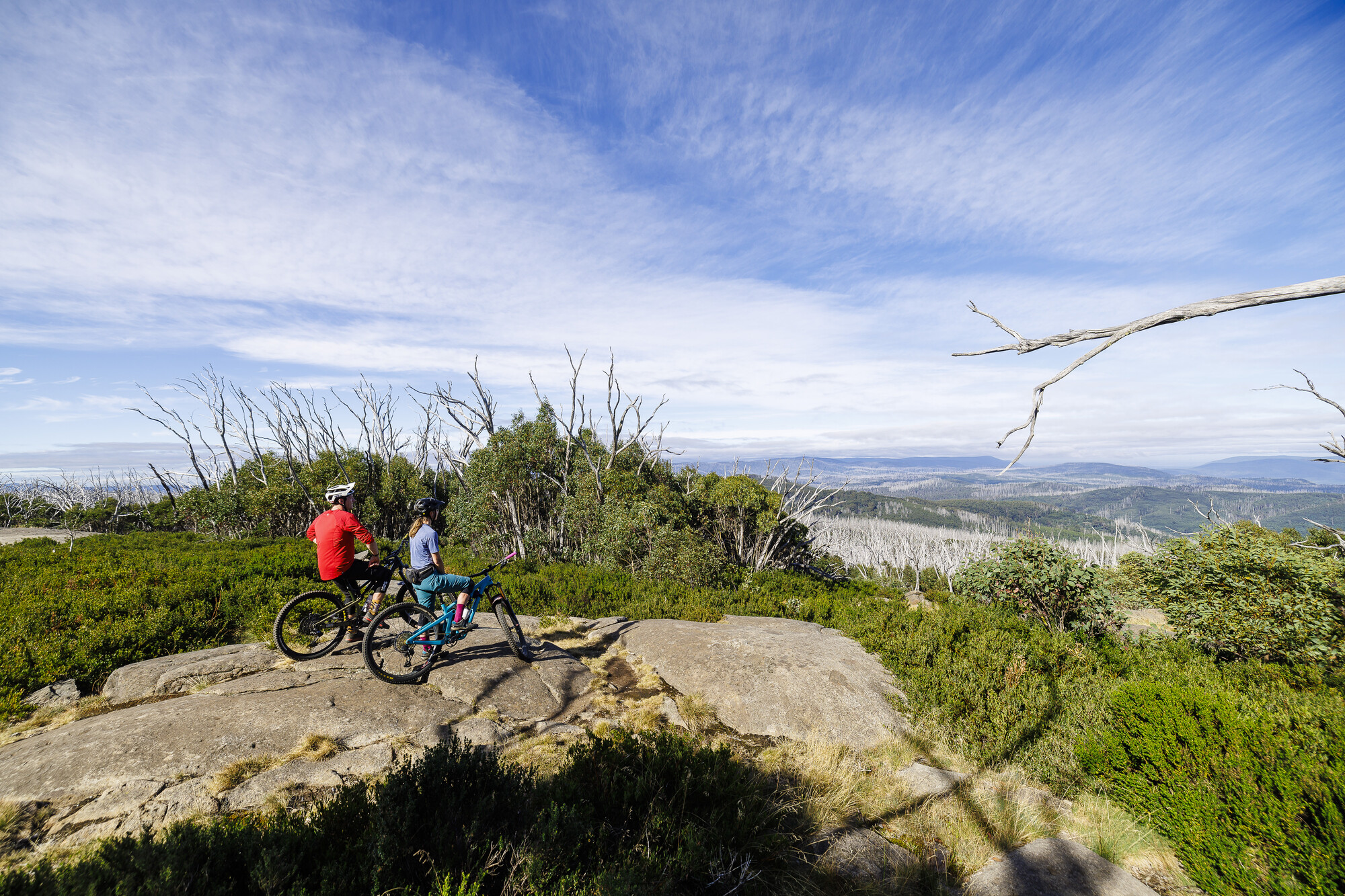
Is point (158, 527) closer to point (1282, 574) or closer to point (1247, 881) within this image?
point (1247, 881)

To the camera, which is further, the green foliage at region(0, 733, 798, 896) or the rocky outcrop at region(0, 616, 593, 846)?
the rocky outcrop at region(0, 616, 593, 846)

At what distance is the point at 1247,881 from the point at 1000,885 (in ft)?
6.11

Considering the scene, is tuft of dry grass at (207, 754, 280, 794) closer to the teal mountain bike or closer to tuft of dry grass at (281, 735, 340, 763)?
tuft of dry grass at (281, 735, 340, 763)

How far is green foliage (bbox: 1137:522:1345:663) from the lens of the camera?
30.1ft

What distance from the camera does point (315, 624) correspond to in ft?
23.8

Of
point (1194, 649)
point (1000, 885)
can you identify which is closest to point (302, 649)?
point (1000, 885)

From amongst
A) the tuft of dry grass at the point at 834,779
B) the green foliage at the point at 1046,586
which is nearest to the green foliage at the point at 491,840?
the tuft of dry grass at the point at 834,779

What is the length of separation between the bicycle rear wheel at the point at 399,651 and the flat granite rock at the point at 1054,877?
251 inches

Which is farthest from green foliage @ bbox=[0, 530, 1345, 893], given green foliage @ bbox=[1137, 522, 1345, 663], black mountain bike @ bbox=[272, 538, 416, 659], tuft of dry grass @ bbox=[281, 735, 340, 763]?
black mountain bike @ bbox=[272, 538, 416, 659]

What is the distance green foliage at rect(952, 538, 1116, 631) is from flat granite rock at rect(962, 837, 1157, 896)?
26.6ft

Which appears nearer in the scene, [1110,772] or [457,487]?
[1110,772]

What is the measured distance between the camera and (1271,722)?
4645 mm

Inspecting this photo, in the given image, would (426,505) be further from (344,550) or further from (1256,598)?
(1256,598)

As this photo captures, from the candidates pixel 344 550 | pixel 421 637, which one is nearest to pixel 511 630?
pixel 421 637
